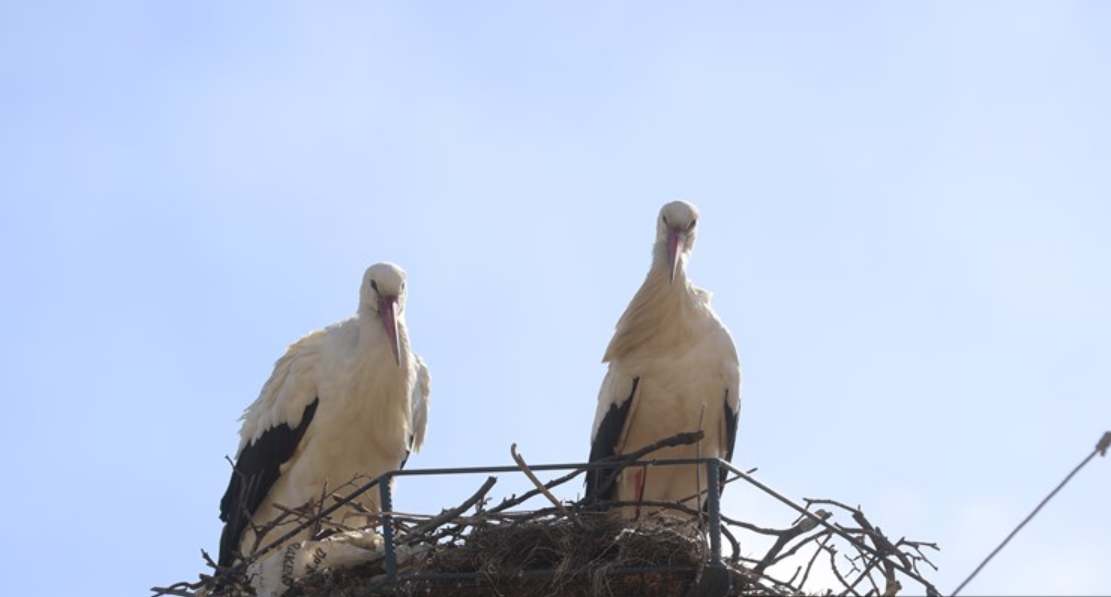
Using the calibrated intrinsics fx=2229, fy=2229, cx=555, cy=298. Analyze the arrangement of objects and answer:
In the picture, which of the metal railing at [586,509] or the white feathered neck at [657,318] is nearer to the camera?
the metal railing at [586,509]

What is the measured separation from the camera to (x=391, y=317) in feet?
31.7

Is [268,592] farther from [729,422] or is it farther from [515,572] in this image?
[729,422]

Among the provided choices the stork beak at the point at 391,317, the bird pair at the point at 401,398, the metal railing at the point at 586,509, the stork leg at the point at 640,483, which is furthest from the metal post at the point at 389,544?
the stork beak at the point at 391,317

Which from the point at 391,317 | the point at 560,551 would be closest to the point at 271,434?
the point at 391,317

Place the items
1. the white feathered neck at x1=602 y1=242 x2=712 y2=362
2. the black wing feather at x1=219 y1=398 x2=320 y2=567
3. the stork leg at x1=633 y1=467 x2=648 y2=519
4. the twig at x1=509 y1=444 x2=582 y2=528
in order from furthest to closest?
the black wing feather at x1=219 y1=398 x2=320 y2=567 → the white feathered neck at x1=602 y1=242 x2=712 y2=362 → the stork leg at x1=633 y1=467 x2=648 y2=519 → the twig at x1=509 y1=444 x2=582 y2=528

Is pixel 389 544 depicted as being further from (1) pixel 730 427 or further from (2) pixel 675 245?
(2) pixel 675 245

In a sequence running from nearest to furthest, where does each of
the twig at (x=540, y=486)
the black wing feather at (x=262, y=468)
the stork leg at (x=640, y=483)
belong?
the twig at (x=540, y=486)
the stork leg at (x=640, y=483)
the black wing feather at (x=262, y=468)

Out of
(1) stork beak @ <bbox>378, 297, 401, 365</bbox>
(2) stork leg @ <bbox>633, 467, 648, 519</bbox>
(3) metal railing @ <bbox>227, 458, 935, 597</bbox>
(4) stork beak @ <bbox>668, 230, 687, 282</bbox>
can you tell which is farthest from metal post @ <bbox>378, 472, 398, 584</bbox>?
(4) stork beak @ <bbox>668, 230, 687, 282</bbox>

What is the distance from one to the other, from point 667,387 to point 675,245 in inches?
25.3

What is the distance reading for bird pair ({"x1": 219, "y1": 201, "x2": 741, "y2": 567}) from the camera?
30.8 feet

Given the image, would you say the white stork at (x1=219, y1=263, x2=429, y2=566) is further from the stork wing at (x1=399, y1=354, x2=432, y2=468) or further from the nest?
the nest

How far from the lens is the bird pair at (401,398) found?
9398 millimetres

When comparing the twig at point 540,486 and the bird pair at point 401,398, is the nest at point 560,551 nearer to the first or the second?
the twig at point 540,486

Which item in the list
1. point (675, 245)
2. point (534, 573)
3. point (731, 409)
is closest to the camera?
point (534, 573)
